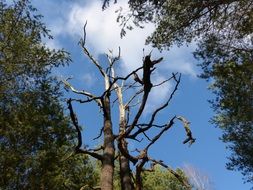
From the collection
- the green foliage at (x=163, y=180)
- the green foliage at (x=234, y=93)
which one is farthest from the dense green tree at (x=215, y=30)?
the green foliage at (x=163, y=180)

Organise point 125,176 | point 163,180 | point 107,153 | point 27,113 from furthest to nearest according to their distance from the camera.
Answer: point 163,180 → point 27,113 → point 125,176 → point 107,153

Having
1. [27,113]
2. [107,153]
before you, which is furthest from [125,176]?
[27,113]

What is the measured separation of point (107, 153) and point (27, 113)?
321 inches

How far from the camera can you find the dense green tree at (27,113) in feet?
51.8

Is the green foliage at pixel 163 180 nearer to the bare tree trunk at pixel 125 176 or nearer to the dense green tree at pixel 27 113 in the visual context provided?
the dense green tree at pixel 27 113

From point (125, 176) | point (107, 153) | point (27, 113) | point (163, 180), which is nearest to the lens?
point (107, 153)

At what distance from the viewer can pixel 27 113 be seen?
1703 cm

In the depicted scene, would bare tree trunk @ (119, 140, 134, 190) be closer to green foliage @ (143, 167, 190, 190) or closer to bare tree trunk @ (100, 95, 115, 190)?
bare tree trunk @ (100, 95, 115, 190)

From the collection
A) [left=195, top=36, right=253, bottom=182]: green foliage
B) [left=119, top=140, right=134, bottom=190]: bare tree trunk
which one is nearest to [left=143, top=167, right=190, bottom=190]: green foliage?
[left=195, top=36, right=253, bottom=182]: green foliage

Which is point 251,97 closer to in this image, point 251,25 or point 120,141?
point 251,25

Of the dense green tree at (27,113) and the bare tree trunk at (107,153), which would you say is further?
the dense green tree at (27,113)

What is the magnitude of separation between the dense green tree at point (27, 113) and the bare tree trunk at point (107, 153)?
18.0 feet

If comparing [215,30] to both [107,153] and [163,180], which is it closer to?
[107,153]

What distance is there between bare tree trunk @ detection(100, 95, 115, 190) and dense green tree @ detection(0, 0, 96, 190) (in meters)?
5.48
